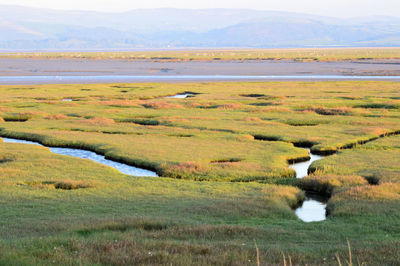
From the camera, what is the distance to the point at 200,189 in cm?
2241

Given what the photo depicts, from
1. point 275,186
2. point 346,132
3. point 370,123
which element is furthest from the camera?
point 370,123

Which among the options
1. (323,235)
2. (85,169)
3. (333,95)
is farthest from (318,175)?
(333,95)

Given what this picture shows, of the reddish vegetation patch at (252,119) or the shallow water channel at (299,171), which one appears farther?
the reddish vegetation patch at (252,119)

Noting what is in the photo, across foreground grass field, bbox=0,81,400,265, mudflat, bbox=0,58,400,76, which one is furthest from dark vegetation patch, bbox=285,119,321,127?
mudflat, bbox=0,58,400,76

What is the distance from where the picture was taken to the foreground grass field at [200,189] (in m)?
12.7

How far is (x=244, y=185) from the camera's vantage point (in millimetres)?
23078

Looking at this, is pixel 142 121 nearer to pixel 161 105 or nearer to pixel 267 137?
pixel 161 105

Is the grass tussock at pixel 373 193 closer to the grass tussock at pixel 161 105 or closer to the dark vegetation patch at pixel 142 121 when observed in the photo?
the dark vegetation patch at pixel 142 121

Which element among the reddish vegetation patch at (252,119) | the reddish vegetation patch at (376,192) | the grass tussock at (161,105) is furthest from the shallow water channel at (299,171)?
the grass tussock at (161,105)

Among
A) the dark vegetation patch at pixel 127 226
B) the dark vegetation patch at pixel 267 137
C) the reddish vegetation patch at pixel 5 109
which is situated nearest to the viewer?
the dark vegetation patch at pixel 127 226

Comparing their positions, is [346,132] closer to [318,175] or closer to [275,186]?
[318,175]

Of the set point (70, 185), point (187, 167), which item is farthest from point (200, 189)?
point (70, 185)

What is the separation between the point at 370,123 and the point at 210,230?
94.9 ft

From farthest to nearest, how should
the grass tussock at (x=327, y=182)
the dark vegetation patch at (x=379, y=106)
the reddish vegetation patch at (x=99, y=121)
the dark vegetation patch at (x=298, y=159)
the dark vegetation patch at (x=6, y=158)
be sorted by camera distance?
the dark vegetation patch at (x=379, y=106) < the reddish vegetation patch at (x=99, y=121) < the dark vegetation patch at (x=298, y=159) < the dark vegetation patch at (x=6, y=158) < the grass tussock at (x=327, y=182)
